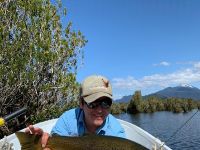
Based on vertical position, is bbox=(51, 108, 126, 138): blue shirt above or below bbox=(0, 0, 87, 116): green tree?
below

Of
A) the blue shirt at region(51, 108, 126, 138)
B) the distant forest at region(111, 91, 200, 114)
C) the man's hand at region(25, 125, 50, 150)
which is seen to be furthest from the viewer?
the distant forest at region(111, 91, 200, 114)

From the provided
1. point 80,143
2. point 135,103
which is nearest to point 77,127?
point 80,143

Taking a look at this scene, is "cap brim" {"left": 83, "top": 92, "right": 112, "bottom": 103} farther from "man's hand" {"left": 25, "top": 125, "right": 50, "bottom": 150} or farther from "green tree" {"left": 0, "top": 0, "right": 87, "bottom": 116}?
"green tree" {"left": 0, "top": 0, "right": 87, "bottom": 116}

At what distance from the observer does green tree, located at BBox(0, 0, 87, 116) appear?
52.5ft

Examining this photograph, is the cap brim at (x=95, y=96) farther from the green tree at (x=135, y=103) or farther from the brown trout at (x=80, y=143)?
the green tree at (x=135, y=103)

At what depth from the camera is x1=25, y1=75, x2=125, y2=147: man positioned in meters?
5.80

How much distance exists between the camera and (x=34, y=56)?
16.4 m

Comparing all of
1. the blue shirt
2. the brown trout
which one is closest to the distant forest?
the blue shirt

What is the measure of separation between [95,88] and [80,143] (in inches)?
52.0

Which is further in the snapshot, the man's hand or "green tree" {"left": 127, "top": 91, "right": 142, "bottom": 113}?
"green tree" {"left": 127, "top": 91, "right": 142, "bottom": 113}

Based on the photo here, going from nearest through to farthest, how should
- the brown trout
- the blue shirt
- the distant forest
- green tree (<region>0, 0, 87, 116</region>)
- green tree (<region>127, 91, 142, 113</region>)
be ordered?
the brown trout → the blue shirt → green tree (<region>0, 0, 87, 116</region>) → the distant forest → green tree (<region>127, 91, 142, 113</region>)

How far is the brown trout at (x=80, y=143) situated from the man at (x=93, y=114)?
0.96 meters

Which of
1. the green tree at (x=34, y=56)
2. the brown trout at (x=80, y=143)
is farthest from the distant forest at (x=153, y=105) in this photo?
the brown trout at (x=80, y=143)

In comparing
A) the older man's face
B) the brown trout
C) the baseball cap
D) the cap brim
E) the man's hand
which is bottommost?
the brown trout
